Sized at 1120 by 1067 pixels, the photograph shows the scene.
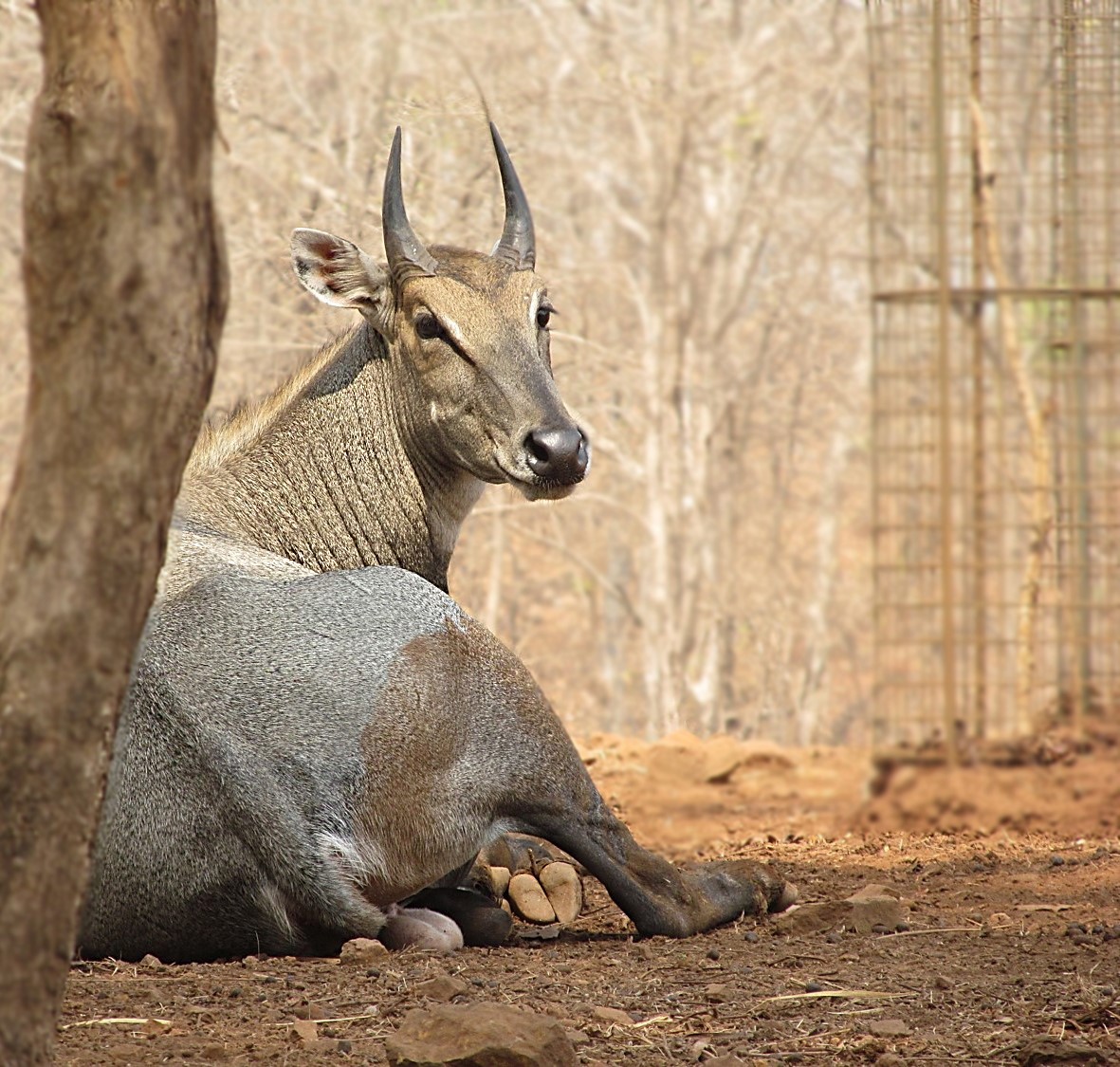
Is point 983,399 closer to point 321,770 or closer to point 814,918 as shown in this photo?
point 814,918

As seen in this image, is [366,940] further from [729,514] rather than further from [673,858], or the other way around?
[729,514]

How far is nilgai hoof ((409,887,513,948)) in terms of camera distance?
175 inches

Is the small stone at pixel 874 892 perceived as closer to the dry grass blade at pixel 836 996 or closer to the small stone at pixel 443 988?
the dry grass blade at pixel 836 996

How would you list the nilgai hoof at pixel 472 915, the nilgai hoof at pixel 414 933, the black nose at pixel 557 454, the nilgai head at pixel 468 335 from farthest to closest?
the nilgai head at pixel 468 335 < the black nose at pixel 557 454 < the nilgai hoof at pixel 472 915 < the nilgai hoof at pixel 414 933

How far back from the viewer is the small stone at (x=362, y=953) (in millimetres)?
3893

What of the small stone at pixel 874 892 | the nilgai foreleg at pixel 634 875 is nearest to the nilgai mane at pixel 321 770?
the nilgai foreleg at pixel 634 875

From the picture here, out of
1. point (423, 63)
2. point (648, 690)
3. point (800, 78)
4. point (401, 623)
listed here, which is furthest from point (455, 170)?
point (401, 623)

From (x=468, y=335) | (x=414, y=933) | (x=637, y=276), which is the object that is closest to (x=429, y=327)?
(x=468, y=335)

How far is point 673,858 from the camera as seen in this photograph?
6.02 m

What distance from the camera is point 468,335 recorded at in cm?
550

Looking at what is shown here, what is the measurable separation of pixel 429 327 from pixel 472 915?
203cm

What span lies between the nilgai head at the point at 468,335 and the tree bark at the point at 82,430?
2807mm

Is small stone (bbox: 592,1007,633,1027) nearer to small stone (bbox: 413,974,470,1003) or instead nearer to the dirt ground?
the dirt ground

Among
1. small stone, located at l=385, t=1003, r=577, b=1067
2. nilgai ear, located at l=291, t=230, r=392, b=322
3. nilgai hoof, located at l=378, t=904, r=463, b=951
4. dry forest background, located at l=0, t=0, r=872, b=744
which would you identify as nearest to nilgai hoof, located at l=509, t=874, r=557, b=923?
nilgai hoof, located at l=378, t=904, r=463, b=951
